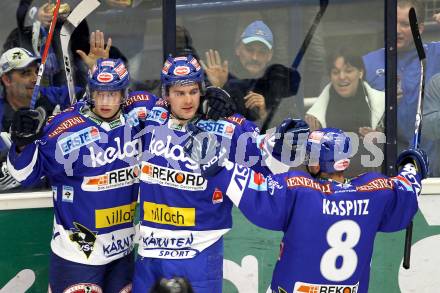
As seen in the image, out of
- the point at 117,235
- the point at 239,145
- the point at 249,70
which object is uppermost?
the point at 249,70

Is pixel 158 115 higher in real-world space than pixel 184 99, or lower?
lower

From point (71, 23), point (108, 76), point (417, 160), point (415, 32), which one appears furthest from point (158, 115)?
point (415, 32)

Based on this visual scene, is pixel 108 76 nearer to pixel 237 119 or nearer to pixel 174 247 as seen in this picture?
pixel 237 119

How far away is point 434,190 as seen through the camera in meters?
5.48

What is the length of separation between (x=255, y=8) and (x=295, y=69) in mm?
436

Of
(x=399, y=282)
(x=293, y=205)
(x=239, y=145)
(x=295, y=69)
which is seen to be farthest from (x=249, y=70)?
(x=399, y=282)

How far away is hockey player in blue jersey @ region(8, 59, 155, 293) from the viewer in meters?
4.87

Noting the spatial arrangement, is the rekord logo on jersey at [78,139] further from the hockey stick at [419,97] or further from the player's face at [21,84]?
the hockey stick at [419,97]

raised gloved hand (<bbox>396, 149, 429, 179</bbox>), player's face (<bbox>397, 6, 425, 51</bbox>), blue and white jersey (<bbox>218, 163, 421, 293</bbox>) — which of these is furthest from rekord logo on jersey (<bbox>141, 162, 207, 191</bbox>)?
player's face (<bbox>397, 6, 425, 51</bbox>)

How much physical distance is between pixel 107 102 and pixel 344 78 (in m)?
1.47

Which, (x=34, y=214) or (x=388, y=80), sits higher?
(x=388, y=80)

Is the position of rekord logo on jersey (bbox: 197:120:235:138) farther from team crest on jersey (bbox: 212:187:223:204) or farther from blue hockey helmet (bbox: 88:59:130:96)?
blue hockey helmet (bbox: 88:59:130:96)

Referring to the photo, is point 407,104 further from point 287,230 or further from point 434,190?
point 287,230

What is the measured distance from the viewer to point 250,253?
18.1ft
